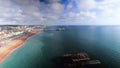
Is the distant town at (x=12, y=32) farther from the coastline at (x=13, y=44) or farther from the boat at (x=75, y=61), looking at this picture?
the boat at (x=75, y=61)

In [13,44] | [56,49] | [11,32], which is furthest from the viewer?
[13,44]

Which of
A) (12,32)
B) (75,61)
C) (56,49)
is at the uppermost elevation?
(12,32)

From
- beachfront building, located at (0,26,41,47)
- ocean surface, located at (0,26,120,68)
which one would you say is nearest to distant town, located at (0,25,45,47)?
beachfront building, located at (0,26,41,47)

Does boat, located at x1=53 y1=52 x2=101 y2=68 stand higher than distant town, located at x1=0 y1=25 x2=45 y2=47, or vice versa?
distant town, located at x1=0 y1=25 x2=45 y2=47

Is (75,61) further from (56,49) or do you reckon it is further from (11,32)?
(11,32)

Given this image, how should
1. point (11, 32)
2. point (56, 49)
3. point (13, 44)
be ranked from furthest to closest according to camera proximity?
point (13, 44) < point (11, 32) < point (56, 49)

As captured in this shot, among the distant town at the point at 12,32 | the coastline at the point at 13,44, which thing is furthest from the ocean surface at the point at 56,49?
the distant town at the point at 12,32

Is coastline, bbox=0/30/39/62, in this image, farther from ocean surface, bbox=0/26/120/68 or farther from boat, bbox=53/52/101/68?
boat, bbox=53/52/101/68

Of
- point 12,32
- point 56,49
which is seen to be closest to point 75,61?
point 56,49

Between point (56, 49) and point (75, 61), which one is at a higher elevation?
point (56, 49)
